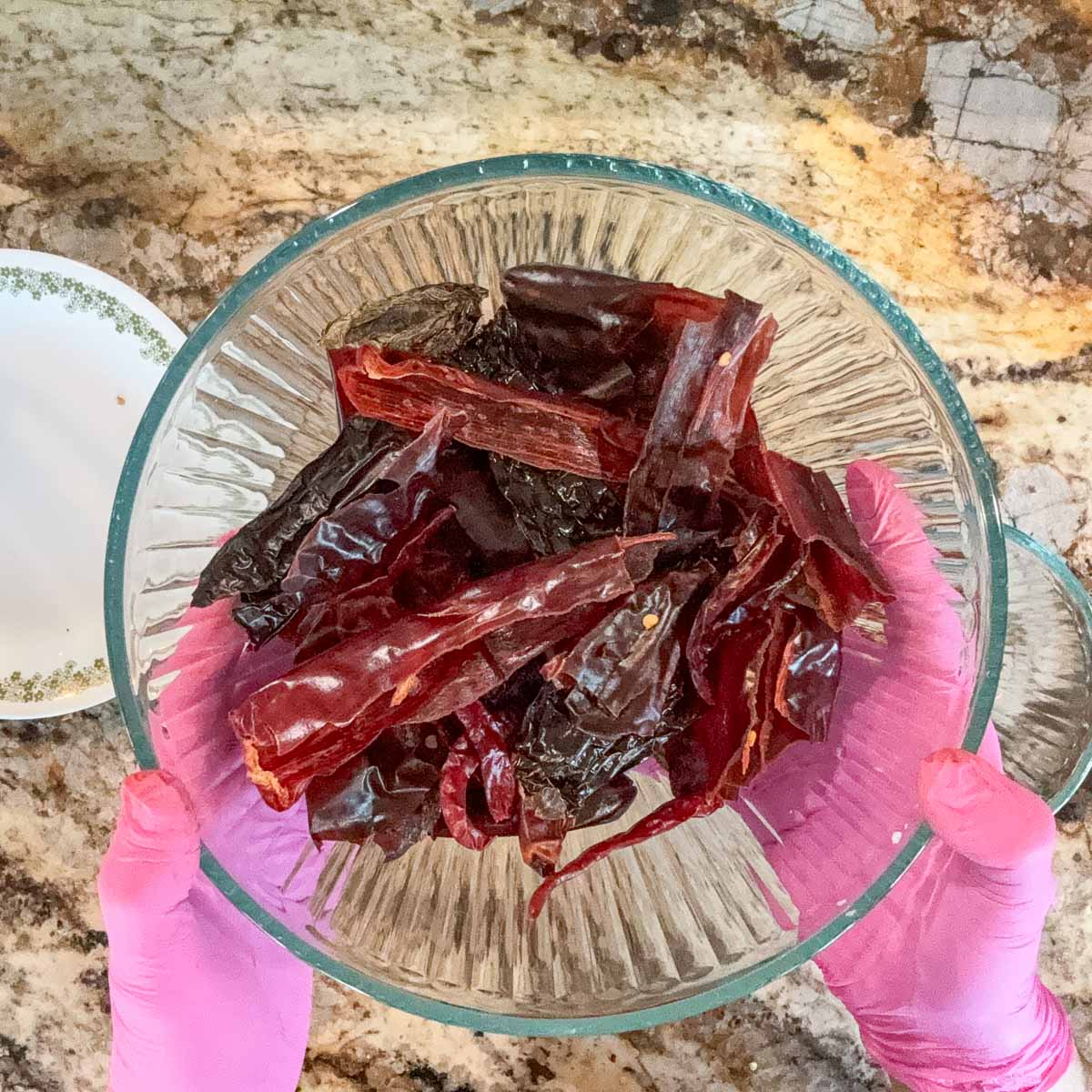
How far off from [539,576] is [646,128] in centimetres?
74

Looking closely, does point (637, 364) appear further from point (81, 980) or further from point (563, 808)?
point (81, 980)

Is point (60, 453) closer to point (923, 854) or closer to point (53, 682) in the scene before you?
point (53, 682)

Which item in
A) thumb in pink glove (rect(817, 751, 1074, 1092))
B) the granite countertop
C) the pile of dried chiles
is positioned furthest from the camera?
the granite countertop

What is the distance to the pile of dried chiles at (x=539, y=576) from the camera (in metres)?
0.76

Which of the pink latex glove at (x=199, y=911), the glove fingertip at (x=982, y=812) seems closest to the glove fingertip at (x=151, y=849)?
the pink latex glove at (x=199, y=911)

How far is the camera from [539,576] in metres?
0.76

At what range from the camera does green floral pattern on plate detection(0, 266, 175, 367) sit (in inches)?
47.4

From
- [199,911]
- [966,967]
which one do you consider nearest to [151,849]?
[199,911]

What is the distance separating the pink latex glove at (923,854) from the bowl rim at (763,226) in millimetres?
44

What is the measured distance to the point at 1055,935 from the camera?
127 cm

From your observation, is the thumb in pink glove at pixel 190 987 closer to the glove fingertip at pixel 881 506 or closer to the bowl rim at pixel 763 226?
the bowl rim at pixel 763 226

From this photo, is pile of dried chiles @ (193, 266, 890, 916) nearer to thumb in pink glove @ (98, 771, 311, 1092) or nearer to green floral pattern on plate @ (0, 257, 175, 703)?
thumb in pink glove @ (98, 771, 311, 1092)

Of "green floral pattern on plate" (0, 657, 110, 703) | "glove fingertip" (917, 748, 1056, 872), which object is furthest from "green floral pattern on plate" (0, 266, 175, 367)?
"glove fingertip" (917, 748, 1056, 872)

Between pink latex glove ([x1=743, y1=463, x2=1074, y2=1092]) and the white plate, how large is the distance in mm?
905
